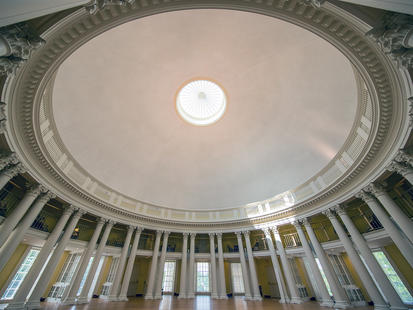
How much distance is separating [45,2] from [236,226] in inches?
893

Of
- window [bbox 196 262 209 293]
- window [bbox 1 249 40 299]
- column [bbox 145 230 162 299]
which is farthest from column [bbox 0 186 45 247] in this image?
window [bbox 196 262 209 293]

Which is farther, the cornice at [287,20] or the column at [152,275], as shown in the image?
the column at [152,275]

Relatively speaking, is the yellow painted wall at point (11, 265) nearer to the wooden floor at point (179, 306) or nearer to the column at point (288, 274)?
the wooden floor at point (179, 306)

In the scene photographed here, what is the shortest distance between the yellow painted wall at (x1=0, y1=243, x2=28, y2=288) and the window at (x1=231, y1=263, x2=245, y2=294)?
20971 millimetres

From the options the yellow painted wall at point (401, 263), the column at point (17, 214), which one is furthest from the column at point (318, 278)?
the column at point (17, 214)

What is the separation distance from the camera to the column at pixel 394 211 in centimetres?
966

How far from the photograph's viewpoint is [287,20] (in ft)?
19.7

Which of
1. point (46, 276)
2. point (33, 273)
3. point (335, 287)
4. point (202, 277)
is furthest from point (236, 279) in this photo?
point (33, 273)

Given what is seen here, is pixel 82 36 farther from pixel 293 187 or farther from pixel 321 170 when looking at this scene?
pixel 293 187

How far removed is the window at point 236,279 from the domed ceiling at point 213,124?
25.1 feet

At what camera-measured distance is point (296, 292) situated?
15.8 meters

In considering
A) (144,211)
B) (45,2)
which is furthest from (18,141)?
(144,211)

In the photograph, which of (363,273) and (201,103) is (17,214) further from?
(363,273)

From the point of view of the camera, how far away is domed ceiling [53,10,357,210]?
13.2 m
